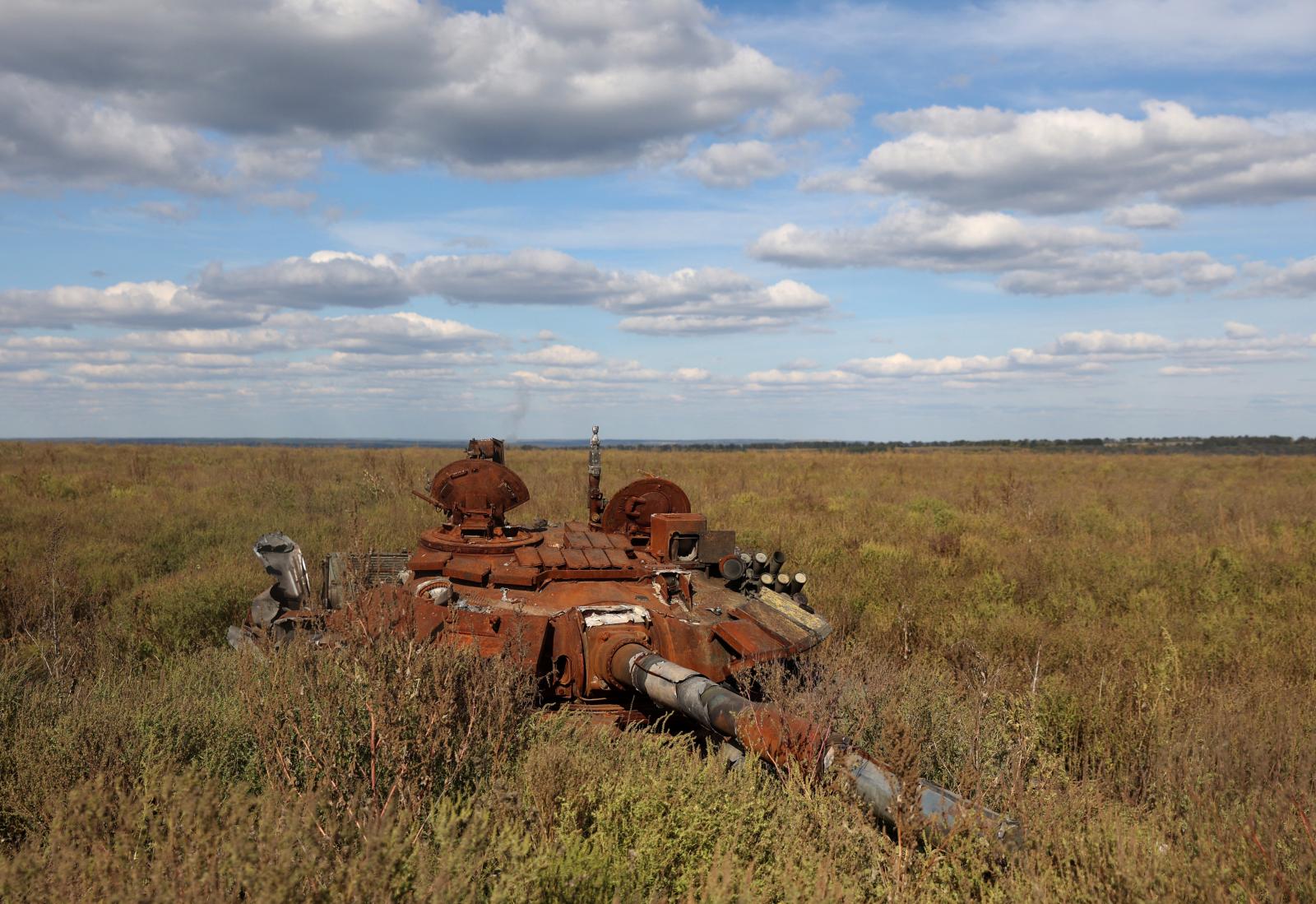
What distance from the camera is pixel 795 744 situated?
4402 mm

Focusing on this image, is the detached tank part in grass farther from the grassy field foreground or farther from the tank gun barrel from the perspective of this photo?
the grassy field foreground

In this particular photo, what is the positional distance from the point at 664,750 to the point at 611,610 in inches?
50.4

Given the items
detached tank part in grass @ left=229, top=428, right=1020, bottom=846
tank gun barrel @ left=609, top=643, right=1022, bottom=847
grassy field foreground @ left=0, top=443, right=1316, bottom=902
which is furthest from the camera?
detached tank part in grass @ left=229, top=428, right=1020, bottom=846

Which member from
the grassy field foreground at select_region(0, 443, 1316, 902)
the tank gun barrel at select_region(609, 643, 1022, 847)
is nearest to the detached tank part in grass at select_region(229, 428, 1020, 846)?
the tank gun barrel at select_region(609, 643, 1022, 847)

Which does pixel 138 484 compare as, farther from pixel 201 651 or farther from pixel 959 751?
pixel 959 751

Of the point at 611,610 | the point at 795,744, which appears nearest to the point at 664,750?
the point at 611,610

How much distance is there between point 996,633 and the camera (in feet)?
30.9

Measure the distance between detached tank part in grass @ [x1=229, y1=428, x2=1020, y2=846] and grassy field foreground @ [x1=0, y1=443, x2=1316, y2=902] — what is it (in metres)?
0.24

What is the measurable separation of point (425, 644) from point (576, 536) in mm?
3503

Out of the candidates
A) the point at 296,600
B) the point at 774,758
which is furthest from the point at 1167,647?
the point at 296,600

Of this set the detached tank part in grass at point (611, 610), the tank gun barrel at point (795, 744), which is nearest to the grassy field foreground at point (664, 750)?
the tank gun barrel at point (795, 744)

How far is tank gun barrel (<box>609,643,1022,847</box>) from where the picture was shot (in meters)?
3.73

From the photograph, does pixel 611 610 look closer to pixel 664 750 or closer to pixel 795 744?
pixel 664 750

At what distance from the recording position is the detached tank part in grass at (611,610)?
14.7 ft
